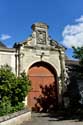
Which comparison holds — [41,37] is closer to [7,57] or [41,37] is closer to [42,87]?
[7,57]

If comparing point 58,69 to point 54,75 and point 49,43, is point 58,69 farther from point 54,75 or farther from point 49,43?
point 49,43

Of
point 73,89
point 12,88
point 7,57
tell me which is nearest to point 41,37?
point 7,57

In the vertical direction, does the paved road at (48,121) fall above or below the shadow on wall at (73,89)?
below

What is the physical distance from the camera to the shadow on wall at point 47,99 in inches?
801

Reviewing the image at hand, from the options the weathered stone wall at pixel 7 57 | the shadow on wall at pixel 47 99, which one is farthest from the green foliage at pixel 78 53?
the weathered stone wall at pixel 7 57

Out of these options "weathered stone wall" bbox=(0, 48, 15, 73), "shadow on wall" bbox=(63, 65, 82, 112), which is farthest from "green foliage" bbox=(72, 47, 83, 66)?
"weathered stone wall" bbox=(0, 48, 15, 73)

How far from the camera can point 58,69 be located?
2128cm

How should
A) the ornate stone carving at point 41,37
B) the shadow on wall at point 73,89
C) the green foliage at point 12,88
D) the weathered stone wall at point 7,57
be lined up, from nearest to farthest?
the green foliage at point 12,88 → the weathered stone wall at point 7,57 → the shadow on wall at point 73,89 → the ornate stone carving at point 41,37

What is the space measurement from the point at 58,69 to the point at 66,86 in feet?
4.35

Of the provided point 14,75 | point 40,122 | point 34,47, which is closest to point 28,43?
point 34,47

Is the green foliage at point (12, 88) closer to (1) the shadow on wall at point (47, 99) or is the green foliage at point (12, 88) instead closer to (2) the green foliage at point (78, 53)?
(1) the shadow on wall at point (47, 99)

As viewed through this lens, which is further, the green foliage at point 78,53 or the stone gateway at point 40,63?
the stone gateway at point 40,63

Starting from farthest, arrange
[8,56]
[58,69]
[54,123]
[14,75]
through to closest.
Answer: [58,69] → [8,56] → [14,75] → [54,123]

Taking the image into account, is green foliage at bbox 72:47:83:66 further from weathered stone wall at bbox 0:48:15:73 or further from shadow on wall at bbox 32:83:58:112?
weathered stone wall at bbox 0:48:15:73
